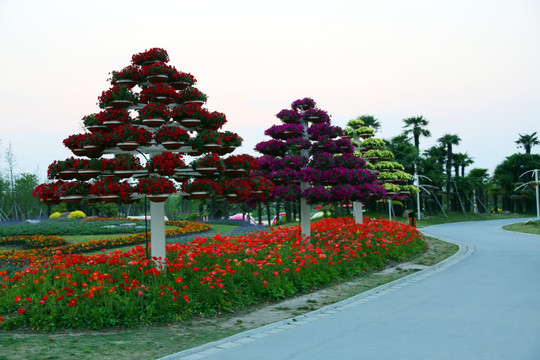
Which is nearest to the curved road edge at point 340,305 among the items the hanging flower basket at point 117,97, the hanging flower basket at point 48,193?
the hanging flower basket at point 48,193

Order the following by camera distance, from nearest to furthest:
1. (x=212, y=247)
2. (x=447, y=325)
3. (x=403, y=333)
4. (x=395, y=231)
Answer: (x=403, y=333) < (x=447, y=325) < (x=212, y=247) < (x=395, y=231)

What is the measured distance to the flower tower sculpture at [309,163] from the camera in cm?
1678

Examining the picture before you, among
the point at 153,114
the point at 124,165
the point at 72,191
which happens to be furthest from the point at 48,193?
the point at 153,114

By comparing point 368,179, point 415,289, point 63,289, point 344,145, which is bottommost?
point 415,289

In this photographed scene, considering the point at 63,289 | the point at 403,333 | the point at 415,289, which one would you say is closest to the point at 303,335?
the point at 403,333

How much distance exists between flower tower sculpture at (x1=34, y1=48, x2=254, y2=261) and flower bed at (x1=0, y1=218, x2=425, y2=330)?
886 mm

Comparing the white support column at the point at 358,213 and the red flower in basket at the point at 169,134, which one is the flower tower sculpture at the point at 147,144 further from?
the white support column at the point at 358,213

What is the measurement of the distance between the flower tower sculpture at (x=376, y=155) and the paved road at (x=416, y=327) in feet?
47.3

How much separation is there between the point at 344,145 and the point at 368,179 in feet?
4.98

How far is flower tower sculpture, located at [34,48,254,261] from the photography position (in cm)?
1011

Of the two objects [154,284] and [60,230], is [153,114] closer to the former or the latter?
[154,284]

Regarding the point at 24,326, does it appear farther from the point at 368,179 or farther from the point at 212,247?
the point at 368,179

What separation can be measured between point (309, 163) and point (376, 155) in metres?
10.5

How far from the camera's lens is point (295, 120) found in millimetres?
18156
